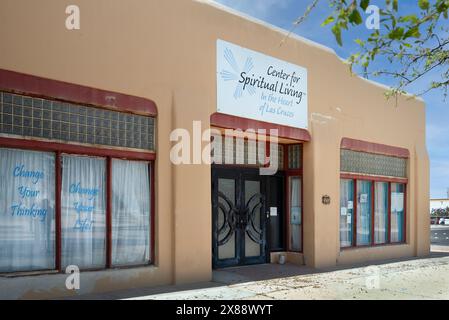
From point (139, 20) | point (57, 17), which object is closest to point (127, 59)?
point (139, 20)

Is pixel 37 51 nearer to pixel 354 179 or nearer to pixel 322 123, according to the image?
pixel 322 123

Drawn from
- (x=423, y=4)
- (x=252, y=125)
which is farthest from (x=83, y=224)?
(x=423, y=4)

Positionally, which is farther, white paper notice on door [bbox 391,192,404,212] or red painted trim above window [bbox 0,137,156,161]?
white paper notice on door [bbox 391,192,404,212]

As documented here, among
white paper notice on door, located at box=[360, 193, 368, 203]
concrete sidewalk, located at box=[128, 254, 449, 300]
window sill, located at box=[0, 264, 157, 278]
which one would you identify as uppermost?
white paper notice on door, located at box=[360, 193, 368, 203]

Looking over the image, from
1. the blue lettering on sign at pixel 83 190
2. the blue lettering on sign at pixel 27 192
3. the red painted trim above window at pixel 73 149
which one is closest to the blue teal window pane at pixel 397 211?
the red painted trim above window at pixel 73 149

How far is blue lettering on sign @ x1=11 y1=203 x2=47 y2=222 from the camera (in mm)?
7250

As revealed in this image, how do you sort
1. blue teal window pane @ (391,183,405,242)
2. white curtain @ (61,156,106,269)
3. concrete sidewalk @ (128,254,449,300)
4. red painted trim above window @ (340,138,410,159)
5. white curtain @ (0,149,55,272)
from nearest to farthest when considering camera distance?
white curtain @ (0,149,55,272) → white curtain @ (61,156,106,269) → concrete sidewalk @ (128,254,449,300) → red painted trim above window @ (340,138,410,159) → blue teal window pane @ (391,183,405,242)

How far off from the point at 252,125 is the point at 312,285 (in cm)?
353

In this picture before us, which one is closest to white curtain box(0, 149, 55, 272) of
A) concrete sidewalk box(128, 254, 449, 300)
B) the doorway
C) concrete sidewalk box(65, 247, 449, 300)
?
concrete sidewalk box(65, 247, 449, 300)

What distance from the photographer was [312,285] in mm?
9523

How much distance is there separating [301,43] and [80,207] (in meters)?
6.82

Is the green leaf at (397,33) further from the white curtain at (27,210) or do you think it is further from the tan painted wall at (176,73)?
the white curtain at (27,210)

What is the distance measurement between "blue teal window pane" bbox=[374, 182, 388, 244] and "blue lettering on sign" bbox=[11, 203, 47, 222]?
10029mm

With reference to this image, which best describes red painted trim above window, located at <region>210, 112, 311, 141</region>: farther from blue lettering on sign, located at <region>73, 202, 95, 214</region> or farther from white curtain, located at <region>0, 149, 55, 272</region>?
white curtain, located at <region>0, 149, 55, 272</region>
